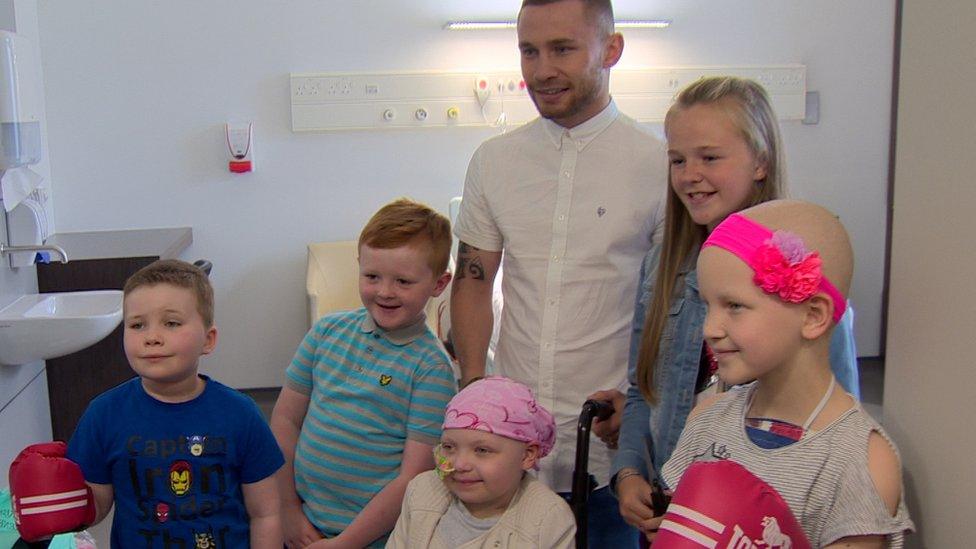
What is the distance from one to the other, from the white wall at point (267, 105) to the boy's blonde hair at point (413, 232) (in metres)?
3.09

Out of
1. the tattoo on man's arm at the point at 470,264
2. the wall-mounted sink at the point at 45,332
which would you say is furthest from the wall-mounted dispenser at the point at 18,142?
the tattoo on man's arm at the point at 470,264

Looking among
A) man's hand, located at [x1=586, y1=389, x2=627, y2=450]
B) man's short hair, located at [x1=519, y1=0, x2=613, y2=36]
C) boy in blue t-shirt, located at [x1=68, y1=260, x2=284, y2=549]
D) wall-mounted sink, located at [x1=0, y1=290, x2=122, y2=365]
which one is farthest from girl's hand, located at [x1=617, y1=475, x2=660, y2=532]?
wall-mounted sink, located at [x1=0, y1=290, x2=122, y2=365]

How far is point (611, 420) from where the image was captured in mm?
1887

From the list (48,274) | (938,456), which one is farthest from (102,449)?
(48,274)

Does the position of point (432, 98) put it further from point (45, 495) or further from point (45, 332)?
point (45, 495)

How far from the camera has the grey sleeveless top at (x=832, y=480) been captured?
3.71 feet

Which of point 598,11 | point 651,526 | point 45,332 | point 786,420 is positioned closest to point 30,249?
point 45,332

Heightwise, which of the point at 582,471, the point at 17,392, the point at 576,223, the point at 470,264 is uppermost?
the point at 576,223

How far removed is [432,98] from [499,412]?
3.43 metres

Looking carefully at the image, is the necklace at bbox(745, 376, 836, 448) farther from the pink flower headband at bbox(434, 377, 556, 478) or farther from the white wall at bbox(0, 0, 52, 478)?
the white wall at bbox(0, 0, 52, 478)

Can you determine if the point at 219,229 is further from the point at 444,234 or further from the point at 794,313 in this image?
the point at 794,313

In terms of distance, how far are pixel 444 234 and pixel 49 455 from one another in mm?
817

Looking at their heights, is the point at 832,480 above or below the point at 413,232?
below

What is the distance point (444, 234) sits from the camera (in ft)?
6.20
